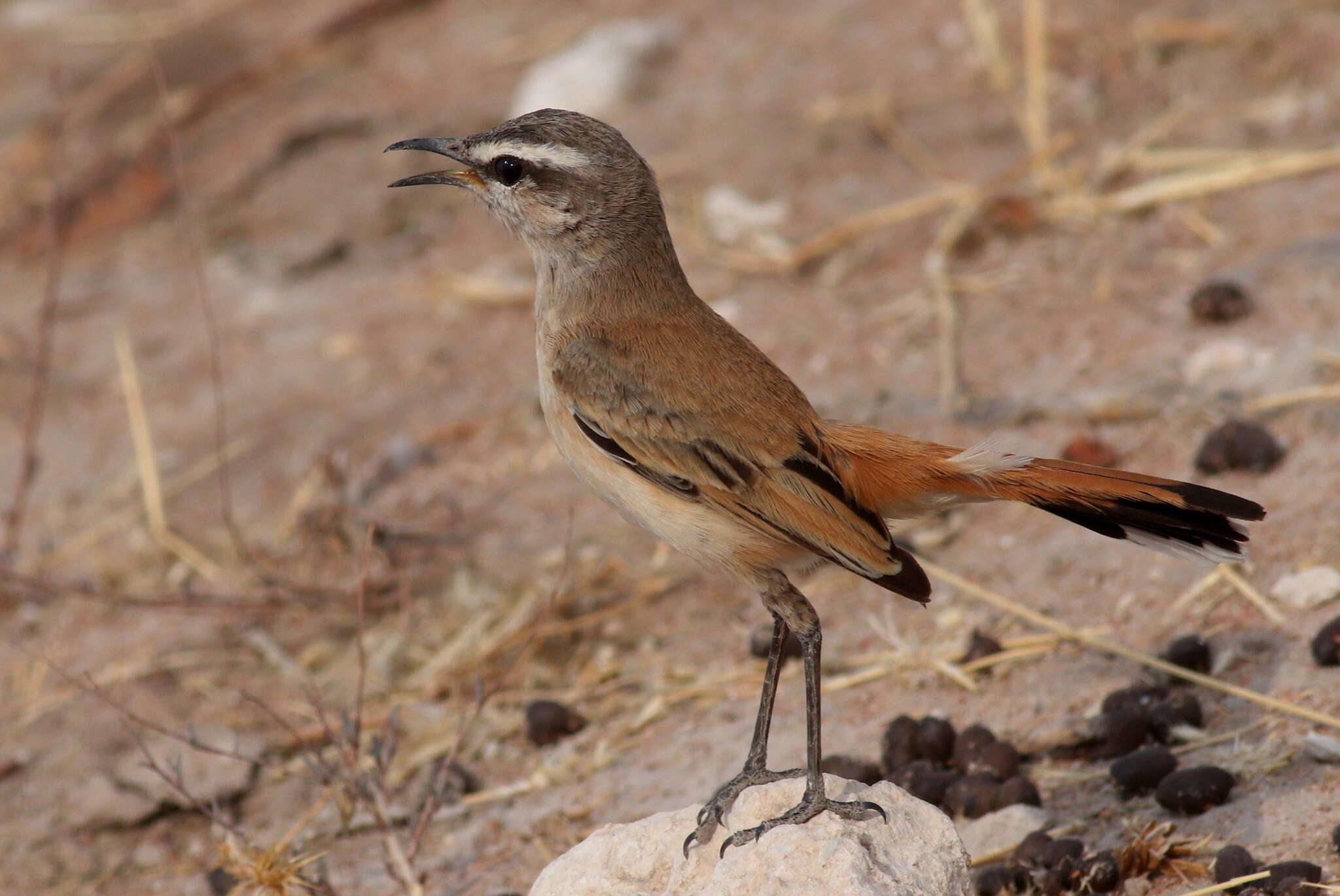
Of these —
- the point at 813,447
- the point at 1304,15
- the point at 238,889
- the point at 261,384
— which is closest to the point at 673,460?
the point at 813,447

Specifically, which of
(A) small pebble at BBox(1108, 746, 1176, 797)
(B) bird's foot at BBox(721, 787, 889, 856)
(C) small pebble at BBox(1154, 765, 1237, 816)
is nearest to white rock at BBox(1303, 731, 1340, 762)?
(C) small pebble at BBox(1154, 765, 1237, 816)

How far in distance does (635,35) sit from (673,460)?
21.3 feet

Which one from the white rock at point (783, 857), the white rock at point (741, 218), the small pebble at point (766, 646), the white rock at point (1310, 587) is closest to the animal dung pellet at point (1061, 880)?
the white rock at point (783, 857)

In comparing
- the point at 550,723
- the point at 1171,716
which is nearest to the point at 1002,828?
the point at 1171,716

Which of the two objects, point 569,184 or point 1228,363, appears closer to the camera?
point 569,184

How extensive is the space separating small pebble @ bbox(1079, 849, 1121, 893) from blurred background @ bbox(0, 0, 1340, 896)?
0.53 feet

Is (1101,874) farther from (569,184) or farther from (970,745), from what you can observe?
(569,184)

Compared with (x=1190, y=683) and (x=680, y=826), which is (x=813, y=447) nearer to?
(x=680, y=826)

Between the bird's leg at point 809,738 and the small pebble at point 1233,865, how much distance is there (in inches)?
36.0

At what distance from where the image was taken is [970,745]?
15.0ft

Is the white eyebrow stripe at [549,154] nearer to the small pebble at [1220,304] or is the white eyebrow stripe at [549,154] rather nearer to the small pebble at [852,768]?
the small pebble at [852,768]

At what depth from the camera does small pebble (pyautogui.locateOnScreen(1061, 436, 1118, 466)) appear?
234 inches

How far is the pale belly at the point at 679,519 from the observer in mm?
4191

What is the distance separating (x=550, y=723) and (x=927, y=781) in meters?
1.57
